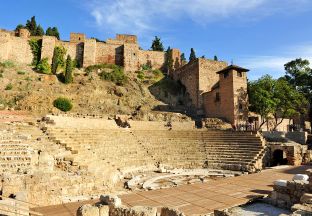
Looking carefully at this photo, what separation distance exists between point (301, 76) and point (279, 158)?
1011 inches

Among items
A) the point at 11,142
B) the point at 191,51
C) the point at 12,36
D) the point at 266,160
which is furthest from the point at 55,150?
the point at 191,51

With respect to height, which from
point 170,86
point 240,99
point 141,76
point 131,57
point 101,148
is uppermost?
point 131,57

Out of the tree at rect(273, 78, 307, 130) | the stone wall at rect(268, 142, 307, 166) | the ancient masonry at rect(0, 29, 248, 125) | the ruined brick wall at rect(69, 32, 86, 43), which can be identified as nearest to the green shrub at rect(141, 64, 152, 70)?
the ancient masonry at rect(0, 29, 248, 125)

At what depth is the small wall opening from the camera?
19.3 meters

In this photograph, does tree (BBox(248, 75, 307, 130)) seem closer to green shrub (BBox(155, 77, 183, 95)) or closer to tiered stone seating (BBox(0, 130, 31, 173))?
green shrub (BBox(155, 77, 183, 95))

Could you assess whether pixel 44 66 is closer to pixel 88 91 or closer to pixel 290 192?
pixel 88 91

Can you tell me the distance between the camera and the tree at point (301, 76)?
3938 cm

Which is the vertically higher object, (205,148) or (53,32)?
(53,32)

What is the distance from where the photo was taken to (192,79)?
40344 millimetres

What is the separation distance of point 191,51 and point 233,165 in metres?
41.7

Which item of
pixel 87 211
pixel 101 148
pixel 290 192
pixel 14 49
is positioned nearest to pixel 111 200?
pixel 87 211

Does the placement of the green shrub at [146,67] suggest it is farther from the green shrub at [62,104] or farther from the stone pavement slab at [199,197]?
the stone pavement slab at [199,197]

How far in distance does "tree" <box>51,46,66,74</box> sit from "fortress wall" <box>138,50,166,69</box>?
13278mm

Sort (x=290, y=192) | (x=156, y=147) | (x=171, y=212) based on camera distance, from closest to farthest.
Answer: (x=171, y=212), (x=290, y=192), (x=156, y=147)
